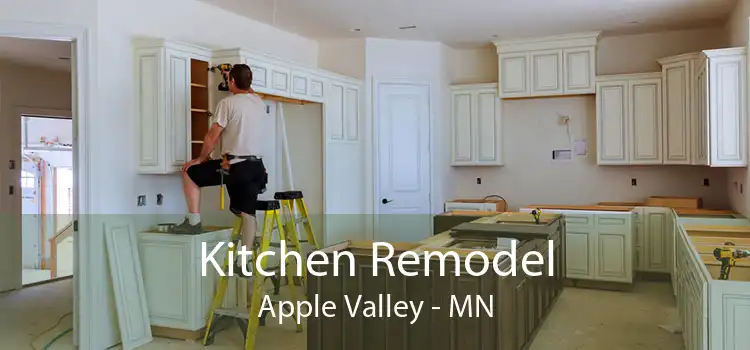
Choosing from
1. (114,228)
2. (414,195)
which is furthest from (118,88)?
A: (414,195)

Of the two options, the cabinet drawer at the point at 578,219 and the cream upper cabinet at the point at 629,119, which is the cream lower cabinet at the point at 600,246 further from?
the cream upper cabinet at the point at 629,119

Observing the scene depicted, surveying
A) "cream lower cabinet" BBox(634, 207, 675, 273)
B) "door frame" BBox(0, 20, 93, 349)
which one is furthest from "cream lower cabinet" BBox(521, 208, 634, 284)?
"door frame" BBox(0, 20, 93, 349)

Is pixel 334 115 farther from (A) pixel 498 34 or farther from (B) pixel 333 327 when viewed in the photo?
(B) pixel 333 327

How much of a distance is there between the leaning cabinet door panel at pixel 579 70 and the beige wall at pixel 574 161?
0.37m

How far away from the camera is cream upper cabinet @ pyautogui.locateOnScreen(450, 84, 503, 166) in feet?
22.8

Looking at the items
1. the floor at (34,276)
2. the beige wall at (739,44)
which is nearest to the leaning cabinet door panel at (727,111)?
the beige wall at (739,44)

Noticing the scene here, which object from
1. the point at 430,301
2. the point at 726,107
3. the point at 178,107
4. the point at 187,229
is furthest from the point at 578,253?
the point at 178,107

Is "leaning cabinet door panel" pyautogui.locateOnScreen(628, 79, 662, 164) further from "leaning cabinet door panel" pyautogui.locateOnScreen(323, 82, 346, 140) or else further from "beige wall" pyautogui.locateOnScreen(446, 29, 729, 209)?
"leaning cabinet door panel" pyautogui.locateOnScreen(323, 82, 346, 140)

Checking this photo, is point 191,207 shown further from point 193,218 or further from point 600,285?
point 600,285

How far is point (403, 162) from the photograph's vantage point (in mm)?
6758

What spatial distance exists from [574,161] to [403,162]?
6.81 ft

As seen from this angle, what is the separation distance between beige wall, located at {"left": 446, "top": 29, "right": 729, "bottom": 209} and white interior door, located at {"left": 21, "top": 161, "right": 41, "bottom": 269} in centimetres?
623

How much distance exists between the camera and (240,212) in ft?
13.2

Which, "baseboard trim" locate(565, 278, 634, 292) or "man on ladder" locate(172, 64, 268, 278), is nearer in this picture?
"man on ladder" locate(172, 64, 268, 278)
